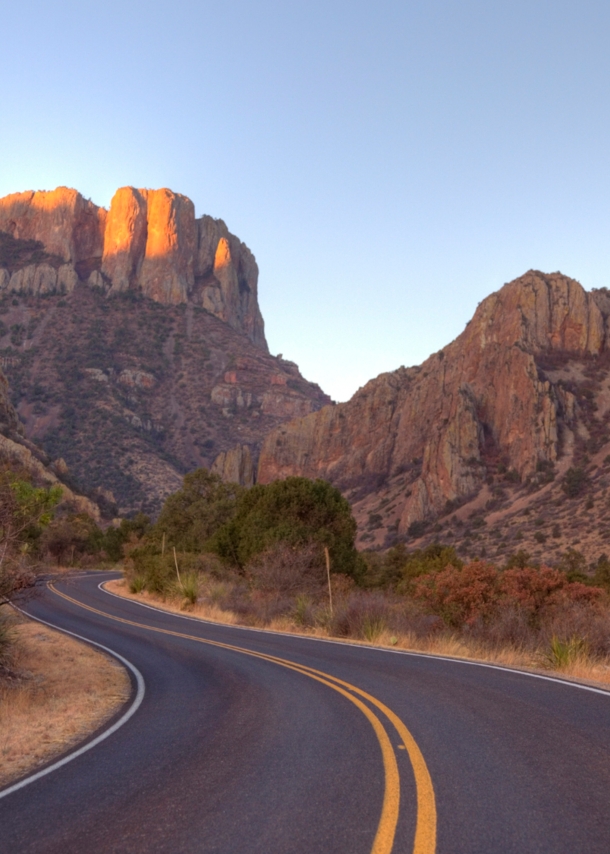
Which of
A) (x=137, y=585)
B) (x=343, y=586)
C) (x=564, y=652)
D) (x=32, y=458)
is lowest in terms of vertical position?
(x=137, y=585)

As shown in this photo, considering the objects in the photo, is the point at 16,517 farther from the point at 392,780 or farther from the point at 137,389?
the point at 137,389

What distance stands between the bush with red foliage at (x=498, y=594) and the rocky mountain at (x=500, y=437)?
42055 millimetres

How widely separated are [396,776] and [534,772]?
4.07 feet

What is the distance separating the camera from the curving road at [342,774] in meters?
4.90

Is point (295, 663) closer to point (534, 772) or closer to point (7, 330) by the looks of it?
point (534, 772)

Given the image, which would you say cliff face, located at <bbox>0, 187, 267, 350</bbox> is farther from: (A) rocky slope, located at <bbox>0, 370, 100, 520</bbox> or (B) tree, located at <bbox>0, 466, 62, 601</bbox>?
(B) tree, located at <bbox>0, 466, 62, 601</bbox>

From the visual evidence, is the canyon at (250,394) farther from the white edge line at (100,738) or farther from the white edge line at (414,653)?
the white edge line at (100,738)

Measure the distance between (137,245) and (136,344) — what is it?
4093cm

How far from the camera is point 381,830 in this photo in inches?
191

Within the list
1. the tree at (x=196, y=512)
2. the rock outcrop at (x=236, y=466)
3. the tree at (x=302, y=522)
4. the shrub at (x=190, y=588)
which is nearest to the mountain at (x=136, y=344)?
the rock outcrop at (x=236, y=466)

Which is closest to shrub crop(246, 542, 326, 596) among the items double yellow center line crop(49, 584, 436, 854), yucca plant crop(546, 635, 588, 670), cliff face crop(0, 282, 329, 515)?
yucca plant crop(546, 635, 588, 670)

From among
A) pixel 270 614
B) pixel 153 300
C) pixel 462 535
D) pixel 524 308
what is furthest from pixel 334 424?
pixel 270 614

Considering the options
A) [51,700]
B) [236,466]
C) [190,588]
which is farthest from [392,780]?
[236,466]

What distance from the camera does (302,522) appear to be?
118ft
